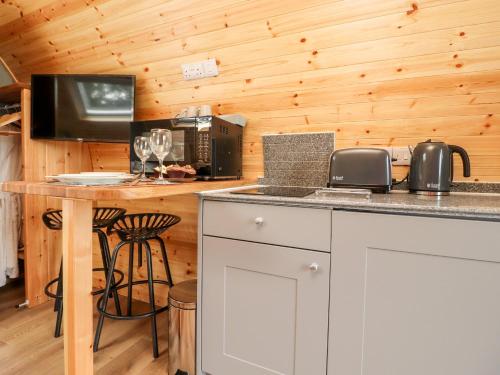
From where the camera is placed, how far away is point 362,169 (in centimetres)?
148

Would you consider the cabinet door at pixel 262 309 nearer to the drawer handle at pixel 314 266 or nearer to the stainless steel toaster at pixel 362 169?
the drawer handle at pixel 314 266

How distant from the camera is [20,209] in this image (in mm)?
2578

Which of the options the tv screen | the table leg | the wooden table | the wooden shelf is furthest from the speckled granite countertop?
the wooden shelf

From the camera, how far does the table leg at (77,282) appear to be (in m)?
1.04

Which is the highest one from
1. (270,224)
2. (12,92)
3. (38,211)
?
(12,92)

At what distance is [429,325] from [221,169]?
1.12 meters

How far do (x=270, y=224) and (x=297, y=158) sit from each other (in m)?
0.66

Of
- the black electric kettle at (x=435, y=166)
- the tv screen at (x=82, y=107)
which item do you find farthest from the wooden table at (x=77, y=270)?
the tv screen at (x=82, y=107)

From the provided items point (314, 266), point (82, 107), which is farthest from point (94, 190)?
point (82, 107)

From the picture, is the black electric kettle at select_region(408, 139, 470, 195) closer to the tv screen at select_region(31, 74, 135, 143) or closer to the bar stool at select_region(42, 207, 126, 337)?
the bar stool at select_region(42, 207, 126, 337)

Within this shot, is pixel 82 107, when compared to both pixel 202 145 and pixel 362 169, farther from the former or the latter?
pixel 362 169

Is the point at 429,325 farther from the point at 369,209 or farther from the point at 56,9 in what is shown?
the point at 56,9

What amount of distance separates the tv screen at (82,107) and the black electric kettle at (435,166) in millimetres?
1883

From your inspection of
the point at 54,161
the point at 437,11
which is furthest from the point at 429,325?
the point at 54,161
